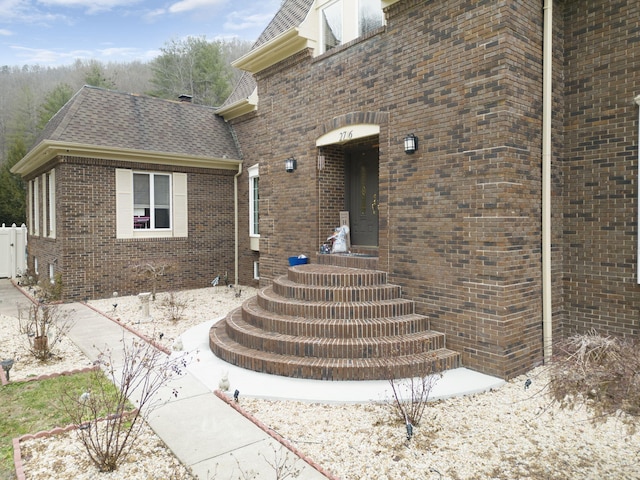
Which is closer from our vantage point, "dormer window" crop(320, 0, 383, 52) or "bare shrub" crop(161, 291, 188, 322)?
"dormer window" crop(320, 0, 383, 52)

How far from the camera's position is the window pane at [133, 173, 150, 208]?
12476 mm

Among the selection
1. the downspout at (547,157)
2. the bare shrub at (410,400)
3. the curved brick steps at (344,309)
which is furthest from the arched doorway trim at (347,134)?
the bare shrub at (410,400)

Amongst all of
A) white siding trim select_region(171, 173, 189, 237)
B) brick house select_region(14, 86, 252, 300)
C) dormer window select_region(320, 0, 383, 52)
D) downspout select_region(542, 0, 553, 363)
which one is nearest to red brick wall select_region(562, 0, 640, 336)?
downspout select_region(542, 0, 553, 363)

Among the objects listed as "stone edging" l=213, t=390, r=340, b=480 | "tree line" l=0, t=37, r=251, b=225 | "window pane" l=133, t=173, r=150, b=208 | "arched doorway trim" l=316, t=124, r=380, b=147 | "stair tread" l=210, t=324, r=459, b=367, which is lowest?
"stone edging" l=213, t=390, r=340, b=480

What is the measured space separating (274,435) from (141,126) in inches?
453

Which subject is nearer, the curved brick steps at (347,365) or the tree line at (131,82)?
the curved brick steps at (347,365)

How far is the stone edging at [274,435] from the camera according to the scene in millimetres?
3357

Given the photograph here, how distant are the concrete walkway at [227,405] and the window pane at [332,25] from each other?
6.17 meters

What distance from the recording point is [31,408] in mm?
4691

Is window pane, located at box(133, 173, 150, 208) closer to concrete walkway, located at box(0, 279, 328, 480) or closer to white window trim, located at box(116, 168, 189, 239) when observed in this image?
white window trim, located at box(116, 168, 189, 239)

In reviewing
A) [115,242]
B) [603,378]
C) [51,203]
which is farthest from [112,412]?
[51,203]

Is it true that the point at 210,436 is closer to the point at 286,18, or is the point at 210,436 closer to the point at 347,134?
the point at 347,134

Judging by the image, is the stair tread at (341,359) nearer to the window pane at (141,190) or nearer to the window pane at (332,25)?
the window pane at (332,25)

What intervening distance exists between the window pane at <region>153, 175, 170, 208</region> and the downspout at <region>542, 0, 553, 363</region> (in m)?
10.6
